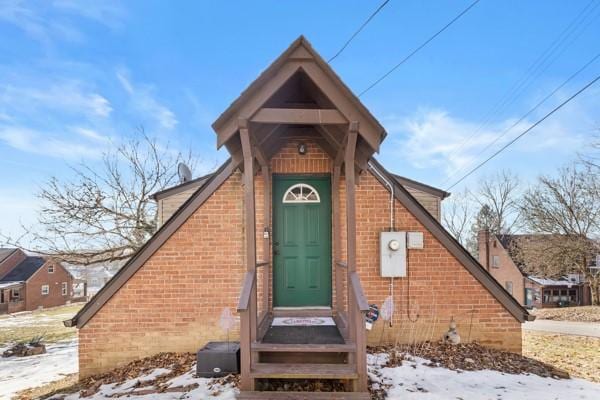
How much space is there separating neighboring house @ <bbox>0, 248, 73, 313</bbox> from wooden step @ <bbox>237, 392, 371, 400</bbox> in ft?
117

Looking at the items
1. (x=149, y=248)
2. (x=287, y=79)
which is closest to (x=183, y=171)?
(x=149, y=248)

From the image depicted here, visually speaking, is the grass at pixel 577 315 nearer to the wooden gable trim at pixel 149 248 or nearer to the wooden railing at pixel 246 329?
the wooden railing at pixel 246 329

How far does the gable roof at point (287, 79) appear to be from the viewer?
3746mm

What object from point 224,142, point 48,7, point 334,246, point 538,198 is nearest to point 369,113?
point 224,142

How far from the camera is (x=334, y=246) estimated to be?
5410 mm

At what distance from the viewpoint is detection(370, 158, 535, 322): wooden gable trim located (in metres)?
5.36

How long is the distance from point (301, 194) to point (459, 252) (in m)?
2.87

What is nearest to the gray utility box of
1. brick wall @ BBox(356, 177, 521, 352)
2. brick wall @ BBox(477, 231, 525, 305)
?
brick wall @ BBox(356, 177, 521, 352)

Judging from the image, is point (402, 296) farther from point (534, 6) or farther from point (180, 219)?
point (534, 6)

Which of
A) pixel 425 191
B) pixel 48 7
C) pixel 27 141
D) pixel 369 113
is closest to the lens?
pixel 369 113

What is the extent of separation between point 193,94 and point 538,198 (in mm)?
23990

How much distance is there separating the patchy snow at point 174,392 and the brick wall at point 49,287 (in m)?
34.5

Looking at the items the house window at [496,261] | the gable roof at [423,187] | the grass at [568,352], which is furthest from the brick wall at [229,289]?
the house window at [496,261]

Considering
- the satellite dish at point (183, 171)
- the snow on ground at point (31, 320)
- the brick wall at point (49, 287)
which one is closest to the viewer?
the satellite dish at point (183, 171)
